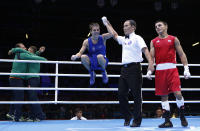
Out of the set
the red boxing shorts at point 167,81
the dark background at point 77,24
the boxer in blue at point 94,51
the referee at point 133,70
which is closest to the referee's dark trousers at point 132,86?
the referee at point 133,70

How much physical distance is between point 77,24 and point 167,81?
10.7 m

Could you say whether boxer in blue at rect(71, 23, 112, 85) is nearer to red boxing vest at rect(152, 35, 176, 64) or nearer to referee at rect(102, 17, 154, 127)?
referee at rect(102, 17, 154, 127)

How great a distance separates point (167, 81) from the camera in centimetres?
354

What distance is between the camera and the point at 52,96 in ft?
46.9

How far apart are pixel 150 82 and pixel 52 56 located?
639 cm

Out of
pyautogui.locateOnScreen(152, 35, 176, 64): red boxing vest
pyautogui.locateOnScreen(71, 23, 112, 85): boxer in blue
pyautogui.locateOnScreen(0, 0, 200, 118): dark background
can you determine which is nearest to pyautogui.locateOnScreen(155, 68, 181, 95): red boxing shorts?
pyautogui.locateOnScreen(152, 35, 176, 64): red boxing vest

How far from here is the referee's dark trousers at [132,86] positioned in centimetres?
344

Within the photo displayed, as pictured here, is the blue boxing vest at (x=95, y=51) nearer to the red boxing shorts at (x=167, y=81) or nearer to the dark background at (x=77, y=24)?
the red boxing shorts at (x=167, y=81)

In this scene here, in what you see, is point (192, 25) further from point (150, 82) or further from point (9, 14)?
point (9, 14)

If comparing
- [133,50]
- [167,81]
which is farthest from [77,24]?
[167,81]

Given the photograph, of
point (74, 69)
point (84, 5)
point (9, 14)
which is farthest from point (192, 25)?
point (9, 14)

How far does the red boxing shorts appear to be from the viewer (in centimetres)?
347

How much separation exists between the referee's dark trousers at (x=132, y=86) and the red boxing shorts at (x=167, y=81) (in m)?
0.28

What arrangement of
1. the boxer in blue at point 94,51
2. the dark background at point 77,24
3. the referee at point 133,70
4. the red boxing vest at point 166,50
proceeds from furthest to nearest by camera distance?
the dark background at point 77,24 → the boxer in blue at point 94,51 → the red boxing vest at point 166,50 → the referee at point 133,70
